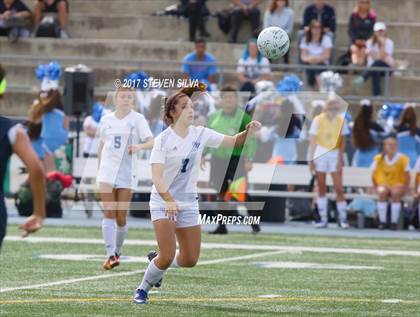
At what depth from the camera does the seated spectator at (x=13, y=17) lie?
85.9 feet

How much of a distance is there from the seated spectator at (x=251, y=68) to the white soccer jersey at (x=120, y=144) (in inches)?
357

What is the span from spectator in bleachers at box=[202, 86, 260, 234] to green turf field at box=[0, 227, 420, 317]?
1.14 meters

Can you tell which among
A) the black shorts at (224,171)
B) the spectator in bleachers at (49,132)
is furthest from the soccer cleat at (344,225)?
the spectator in bleachers at (49,132)

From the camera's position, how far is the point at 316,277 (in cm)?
1309

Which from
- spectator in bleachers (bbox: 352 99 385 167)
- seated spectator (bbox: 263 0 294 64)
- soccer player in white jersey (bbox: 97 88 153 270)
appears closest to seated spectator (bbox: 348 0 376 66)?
seated spectator (bbox: 263 0 294 64)

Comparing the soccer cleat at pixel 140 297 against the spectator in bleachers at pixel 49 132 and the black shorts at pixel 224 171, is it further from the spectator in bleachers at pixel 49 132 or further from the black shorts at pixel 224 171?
the spectator in bleachers at pixel 49 132

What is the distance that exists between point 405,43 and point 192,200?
1651 cm

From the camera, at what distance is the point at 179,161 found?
34.8 ft

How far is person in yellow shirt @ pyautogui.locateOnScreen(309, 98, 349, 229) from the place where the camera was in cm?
2008

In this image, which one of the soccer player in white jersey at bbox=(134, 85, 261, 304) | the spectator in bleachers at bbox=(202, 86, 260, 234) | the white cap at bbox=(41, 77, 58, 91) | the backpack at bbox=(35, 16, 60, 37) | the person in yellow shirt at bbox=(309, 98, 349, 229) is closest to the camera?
the soccer player in white jersey at bbox=(134, 85, 261, 304)

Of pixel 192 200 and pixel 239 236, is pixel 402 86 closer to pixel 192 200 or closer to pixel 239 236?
pixel 239 236

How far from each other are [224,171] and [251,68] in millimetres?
4968

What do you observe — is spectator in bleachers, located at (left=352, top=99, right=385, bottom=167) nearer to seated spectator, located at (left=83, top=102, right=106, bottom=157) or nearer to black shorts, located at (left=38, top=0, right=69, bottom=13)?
seated spectator, located at (left=83, top=102, right=106, bottom=157)

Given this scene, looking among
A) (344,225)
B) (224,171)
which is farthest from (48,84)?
(344,225)
